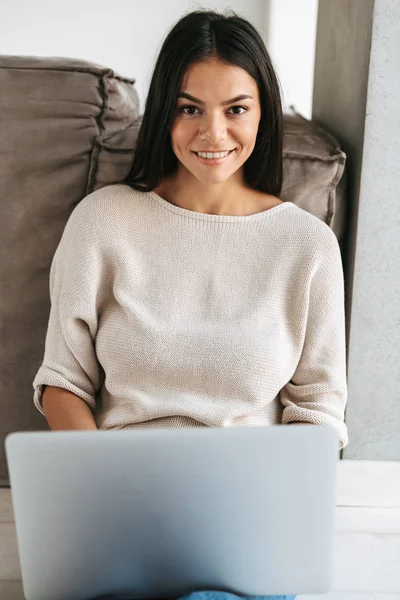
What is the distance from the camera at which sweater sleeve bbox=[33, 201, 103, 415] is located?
4.54ft

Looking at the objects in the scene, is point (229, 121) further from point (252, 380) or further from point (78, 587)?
point (78, 587)

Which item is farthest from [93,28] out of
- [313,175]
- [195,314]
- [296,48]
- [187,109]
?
[195,314]

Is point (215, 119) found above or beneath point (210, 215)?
above

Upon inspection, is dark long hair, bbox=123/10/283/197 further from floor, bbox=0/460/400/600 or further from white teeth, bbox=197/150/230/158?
floor, bbox=0/460/400/600

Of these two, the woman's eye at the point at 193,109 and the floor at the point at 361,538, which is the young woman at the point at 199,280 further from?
the floor at the point at 361,538

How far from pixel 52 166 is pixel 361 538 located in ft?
3.17

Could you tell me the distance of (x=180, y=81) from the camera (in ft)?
4.39

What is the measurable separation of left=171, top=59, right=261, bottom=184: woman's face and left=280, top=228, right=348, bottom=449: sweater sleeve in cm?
22

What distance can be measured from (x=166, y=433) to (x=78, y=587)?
253 mm

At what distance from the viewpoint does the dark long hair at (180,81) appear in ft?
4.36

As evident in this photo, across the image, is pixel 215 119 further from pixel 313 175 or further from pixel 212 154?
pixel 313 175

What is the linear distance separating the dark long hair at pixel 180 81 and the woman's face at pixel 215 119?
0.02m

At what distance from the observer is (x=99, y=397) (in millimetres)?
1506

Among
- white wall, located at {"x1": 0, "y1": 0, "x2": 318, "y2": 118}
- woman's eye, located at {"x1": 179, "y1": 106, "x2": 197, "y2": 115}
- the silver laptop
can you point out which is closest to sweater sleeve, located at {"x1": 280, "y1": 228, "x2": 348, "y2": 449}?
woman's eye, located at {"x1": 179, "y1": 106, "x2": 197, "y2": 115}
